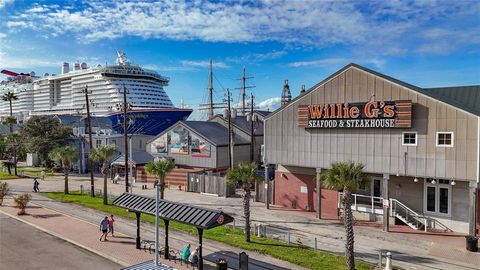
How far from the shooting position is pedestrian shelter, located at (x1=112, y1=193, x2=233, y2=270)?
1542cm

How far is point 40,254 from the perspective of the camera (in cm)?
1895

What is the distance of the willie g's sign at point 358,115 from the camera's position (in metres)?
22.6

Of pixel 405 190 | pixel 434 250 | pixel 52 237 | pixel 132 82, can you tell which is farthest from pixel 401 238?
pixel 132 82

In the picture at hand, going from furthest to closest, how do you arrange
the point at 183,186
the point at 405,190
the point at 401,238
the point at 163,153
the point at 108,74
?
the point at 108,74
the point at 163,153
the point at 183,186
the point at 405,190
the point at 401,238

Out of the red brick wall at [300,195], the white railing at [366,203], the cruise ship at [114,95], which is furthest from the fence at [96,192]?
the cruise ship at [114,95]

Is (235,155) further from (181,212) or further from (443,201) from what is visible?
(181,212)

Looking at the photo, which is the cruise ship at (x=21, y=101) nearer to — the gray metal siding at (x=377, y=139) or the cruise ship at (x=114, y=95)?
the cruise ship at (x=114, y=95)

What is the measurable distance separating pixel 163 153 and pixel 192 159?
4.79 meters

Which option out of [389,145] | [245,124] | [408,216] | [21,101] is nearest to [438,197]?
[408,216]

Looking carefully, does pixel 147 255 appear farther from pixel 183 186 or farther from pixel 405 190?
pixel 183 186

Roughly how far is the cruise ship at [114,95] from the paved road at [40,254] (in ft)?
157

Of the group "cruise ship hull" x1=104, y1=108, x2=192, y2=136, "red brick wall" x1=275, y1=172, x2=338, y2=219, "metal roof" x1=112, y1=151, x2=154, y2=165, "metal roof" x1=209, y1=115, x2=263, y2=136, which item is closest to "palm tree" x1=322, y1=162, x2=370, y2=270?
"red brick wall" x1=275, y1=172, x2=338, y2=219

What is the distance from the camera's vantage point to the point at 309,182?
94.7 ft

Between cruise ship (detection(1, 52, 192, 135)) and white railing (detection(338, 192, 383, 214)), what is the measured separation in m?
51.4
